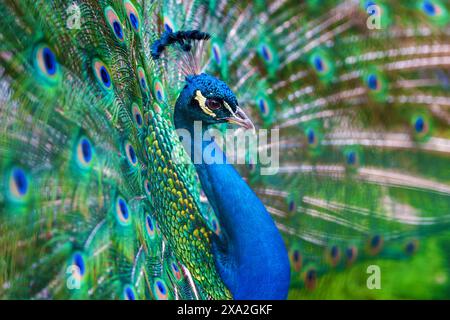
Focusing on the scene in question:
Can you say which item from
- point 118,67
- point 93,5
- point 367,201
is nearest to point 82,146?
point 118,67

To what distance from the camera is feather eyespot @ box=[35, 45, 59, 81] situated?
2.03 m

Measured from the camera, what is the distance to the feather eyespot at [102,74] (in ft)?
6.98

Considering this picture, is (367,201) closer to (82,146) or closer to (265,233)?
(265,233)

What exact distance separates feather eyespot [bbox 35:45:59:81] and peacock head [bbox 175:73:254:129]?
485 millimetres

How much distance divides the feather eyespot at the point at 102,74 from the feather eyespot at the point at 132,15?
0.71 feet

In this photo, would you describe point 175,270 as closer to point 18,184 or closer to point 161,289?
point 161,289

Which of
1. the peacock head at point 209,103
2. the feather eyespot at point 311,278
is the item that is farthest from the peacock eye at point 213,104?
the feather eyespot at point 311,278

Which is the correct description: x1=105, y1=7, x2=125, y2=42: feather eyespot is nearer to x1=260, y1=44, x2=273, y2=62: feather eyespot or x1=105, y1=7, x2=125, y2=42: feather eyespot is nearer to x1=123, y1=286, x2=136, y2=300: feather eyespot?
x1=260, y1=44, x2=273, y2=62: feather eyespot

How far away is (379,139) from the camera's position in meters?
1.97

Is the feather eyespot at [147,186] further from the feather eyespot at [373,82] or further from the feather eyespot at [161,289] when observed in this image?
the feather eyespot at [373,82]

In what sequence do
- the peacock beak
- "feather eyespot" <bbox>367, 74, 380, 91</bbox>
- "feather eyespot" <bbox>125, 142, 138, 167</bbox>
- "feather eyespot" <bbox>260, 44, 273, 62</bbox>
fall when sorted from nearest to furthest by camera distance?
the peacock beak < "feather eyespot" <bbox>367, 74, 380, 91</bbox> < "feather eyespot" <bbox>260, 44, 273, 62</bbox> < "feather eyespot" <bbox>125, 142, 138, 167</bbox>

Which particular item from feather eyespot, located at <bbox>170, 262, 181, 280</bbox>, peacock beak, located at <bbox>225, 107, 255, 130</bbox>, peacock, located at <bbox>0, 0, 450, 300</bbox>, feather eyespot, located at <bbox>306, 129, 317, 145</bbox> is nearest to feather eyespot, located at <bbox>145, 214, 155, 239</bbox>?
peacock, located at <bbox>0, 0, 450, 300</bbox>

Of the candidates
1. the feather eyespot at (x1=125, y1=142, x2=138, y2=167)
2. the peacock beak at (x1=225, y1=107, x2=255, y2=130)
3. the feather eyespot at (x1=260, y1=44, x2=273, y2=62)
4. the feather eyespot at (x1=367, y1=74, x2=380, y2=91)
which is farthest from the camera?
the feather eyespot at (x1=125, y1=142, x2=138, y2=167)
